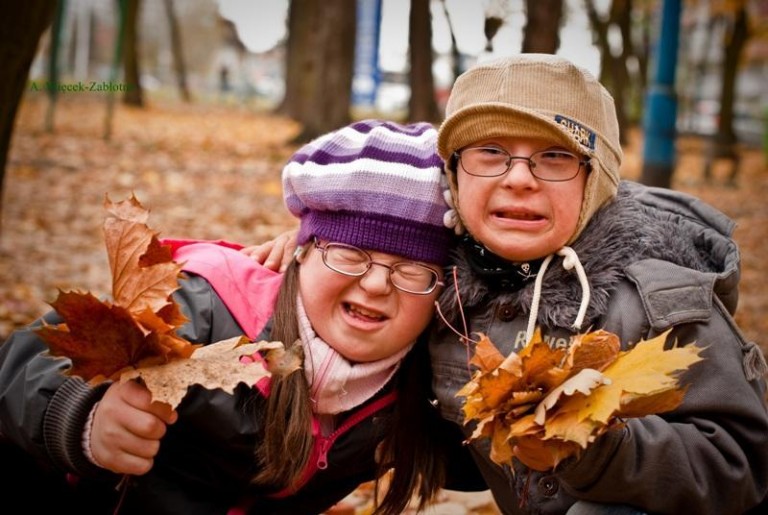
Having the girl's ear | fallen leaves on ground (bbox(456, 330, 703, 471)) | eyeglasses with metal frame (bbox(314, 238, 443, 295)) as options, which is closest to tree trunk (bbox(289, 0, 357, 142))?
the girl's ear

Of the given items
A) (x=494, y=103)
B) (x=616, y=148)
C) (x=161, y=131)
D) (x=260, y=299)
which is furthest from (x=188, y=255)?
(x=161, y=131)

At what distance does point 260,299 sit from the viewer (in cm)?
245

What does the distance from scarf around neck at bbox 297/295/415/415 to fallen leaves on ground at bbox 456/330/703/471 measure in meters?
0.73

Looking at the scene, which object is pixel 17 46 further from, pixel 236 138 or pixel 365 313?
pixel 236 138

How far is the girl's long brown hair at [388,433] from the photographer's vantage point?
90.6 inches

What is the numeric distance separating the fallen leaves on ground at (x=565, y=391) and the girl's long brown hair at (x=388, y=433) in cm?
74

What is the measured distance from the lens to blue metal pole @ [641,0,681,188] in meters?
7.61

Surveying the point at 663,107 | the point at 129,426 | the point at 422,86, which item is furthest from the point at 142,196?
the point at 129,426

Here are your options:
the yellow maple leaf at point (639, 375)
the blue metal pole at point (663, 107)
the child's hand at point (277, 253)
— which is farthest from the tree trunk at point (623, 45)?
the yellow maple leaf at point (639, 375)

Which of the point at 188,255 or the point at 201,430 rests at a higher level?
the point at 188,255

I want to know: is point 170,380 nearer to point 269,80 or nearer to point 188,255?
point 188,255

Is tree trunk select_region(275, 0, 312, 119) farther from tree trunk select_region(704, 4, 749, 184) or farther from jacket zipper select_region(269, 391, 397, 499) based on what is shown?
jacket zipper select_region(269, 391, 397, 499)

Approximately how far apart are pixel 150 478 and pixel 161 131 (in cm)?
1435

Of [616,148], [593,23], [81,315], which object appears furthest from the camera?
[593,23]
